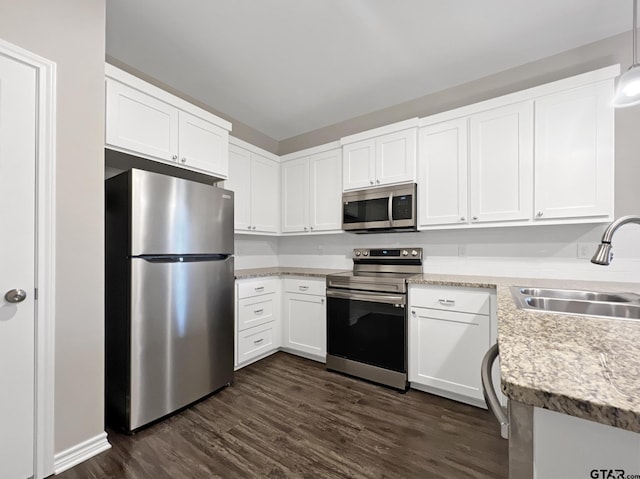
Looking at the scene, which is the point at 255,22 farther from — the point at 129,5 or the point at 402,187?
the point at 402,187

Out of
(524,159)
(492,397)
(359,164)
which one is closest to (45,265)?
(492,397)

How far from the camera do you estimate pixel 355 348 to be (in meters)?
2.60

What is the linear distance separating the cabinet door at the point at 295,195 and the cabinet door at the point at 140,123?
1467 millimetres

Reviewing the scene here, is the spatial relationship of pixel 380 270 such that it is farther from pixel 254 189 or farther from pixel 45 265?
pixel 45 265

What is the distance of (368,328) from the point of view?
2.52 metres

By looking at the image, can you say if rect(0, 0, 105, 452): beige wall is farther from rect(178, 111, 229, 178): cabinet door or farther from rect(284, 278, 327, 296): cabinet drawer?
rect(284, 278, 327, 296): cabinet drawer

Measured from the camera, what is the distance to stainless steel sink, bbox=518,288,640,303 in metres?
1.60

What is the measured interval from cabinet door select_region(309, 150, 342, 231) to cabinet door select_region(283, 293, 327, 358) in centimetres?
82

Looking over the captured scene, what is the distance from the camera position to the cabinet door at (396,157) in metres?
2.65

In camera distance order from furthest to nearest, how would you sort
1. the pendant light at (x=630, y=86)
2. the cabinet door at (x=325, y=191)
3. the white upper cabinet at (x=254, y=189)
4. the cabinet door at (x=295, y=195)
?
the cabinet door at (x=295, y=195), the cabinet door at (x=325, y=191), the white upper cabinet at (x=254, y=189), the pendant light at (x=630, y=86)

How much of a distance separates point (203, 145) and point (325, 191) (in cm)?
133

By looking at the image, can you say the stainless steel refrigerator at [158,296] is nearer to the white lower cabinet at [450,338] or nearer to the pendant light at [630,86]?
the white lower cabinet at [450,338]

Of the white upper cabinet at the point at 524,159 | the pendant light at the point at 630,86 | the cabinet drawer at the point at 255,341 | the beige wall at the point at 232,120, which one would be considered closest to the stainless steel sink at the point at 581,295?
the white upper cabinet at the point at 524,159

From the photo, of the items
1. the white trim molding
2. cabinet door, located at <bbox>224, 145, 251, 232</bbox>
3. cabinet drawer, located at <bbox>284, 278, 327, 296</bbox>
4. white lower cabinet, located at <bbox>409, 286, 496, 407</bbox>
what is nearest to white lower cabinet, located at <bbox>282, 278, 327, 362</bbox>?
cabinet drawer, located at <bbox>284, 278, 327, 296</bbox>
